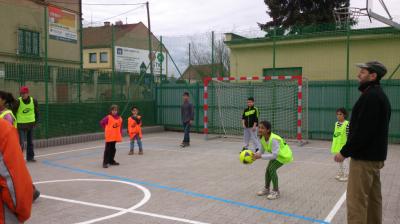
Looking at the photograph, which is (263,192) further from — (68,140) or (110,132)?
(68,140)

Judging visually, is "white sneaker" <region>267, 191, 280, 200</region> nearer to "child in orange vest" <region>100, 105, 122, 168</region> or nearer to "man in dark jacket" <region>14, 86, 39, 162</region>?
"child in orange vest" <region>100, 105, 122, 168</region>

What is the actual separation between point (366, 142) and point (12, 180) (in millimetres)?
3489

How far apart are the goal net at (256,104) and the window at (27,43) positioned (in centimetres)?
1072

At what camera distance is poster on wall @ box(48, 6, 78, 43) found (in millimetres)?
20688

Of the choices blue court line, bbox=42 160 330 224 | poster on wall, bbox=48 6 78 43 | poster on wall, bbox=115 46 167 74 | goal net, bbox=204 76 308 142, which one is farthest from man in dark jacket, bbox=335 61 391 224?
poster on wall, bbox=115 46 167 74

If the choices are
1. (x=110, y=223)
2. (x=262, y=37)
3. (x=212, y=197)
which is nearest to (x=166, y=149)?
(x=212, y=197)

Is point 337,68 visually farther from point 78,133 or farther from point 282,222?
point 282,222

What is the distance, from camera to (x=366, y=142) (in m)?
4.30

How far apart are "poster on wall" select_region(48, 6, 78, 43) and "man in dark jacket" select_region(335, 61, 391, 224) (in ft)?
62.3

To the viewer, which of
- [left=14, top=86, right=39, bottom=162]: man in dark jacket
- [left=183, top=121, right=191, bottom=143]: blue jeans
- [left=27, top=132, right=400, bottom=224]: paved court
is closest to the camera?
[left=27, top=132, right=400, bottom=224]: paved court

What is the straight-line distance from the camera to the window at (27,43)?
21562 mm

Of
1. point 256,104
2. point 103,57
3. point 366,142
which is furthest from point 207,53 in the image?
point 103,57

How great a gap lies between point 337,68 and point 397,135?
4588mm

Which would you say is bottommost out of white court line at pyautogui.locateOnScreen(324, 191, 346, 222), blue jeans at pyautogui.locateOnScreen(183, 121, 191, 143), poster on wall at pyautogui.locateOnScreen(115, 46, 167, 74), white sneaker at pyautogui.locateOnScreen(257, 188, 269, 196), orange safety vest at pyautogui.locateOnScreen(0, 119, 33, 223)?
white court line at pyautogui.locateOnScreen(324, 191, 346, 222)
